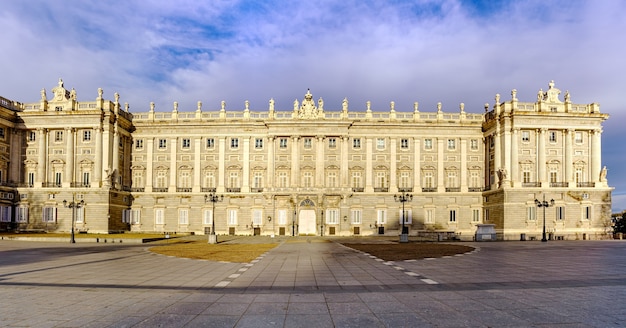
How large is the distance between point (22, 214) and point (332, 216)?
140 ft

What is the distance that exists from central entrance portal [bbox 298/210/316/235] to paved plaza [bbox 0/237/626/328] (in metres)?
43.2

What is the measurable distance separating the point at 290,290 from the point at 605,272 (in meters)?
13.8

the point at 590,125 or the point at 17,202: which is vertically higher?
the point at 590,125

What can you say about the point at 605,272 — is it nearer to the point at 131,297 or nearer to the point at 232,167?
the point at 131,297

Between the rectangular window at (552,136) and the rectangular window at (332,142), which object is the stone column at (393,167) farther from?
the rectangular window at (552,136)

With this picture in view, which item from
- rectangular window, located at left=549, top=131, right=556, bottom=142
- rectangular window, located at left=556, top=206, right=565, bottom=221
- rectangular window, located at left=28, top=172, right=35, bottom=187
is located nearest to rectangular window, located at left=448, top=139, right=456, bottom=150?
rectangular window, located at left=549, top=131, right=556, bottom=142

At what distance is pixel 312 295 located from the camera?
44.6 feet

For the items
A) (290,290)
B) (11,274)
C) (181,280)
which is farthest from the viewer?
(11,274)

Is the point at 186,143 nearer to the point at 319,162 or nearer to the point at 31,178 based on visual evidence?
the point at 319,162

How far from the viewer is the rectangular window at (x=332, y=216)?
214 feet

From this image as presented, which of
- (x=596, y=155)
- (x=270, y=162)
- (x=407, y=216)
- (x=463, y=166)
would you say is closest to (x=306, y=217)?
(x=270, y=162)

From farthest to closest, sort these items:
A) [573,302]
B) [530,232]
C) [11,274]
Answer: [530,232] → [11,274] → [573,302]

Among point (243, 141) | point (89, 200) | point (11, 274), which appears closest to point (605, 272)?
point (11, 274)

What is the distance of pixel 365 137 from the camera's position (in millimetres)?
67562
